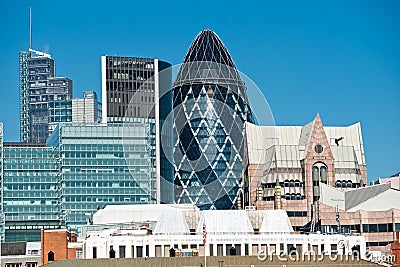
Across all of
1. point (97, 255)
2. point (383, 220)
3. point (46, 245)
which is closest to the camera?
point (97, 255)

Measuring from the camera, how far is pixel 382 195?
177500 millimetres

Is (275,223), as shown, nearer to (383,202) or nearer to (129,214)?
(129,214)

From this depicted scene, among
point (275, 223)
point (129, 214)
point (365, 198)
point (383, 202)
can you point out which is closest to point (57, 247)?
point (129, 214)

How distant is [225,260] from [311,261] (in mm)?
9187

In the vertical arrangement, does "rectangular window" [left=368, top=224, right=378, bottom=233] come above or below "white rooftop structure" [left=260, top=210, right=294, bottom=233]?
below

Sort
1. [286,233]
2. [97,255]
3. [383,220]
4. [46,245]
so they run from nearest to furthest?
1. [97,255]
2. [286,233]
3. [46,245]
4. [383,220]

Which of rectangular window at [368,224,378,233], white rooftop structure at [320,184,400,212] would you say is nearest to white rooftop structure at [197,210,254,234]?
rectangular window at [368,224,378,233]

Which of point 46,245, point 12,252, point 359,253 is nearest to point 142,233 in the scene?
point 46,245

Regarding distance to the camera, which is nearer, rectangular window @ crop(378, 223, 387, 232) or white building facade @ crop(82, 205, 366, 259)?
white building facade @ crop(82, 205, 366, 259)

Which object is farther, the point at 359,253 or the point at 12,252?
the point at 12,252

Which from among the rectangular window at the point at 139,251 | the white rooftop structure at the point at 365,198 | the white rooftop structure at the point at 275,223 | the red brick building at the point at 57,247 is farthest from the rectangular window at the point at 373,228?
the rectangular window at the point at 139,251

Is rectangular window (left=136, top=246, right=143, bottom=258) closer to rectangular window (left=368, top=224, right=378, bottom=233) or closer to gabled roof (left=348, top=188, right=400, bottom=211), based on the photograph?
rectangular window (left=368, top=224, right=378, bottom=233)

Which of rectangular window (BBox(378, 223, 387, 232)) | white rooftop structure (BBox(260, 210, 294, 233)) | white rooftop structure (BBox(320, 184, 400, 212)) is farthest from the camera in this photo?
white rooftop structure (BBox(320, 184, 400, 212))

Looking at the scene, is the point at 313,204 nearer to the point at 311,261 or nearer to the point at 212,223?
the point at 212,223
